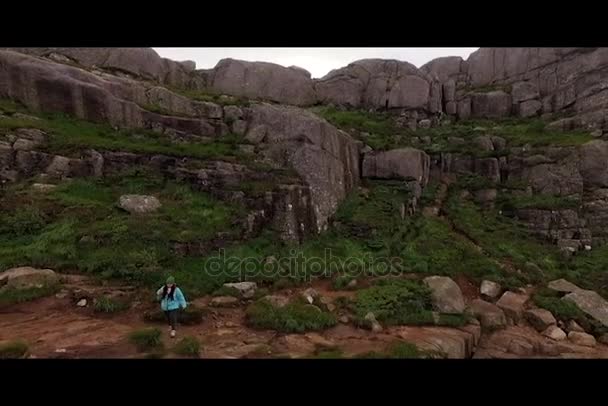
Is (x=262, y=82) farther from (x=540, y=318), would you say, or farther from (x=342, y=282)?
(x=540, y=318)

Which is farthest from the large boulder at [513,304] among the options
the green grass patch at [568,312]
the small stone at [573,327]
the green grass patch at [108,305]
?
the green grass patch at [108,305]

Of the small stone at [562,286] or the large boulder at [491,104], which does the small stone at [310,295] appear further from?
the large boulder at [491,104]

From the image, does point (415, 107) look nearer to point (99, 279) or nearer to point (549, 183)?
point (549, 183)

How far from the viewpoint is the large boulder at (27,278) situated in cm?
1159

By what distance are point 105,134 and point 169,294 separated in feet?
50.1

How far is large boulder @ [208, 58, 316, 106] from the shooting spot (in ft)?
124

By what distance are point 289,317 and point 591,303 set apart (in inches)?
505

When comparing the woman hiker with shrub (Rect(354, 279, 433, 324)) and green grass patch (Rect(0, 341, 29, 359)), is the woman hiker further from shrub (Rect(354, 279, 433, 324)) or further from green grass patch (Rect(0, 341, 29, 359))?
shrub (Rect(354, 279, 433, 324))

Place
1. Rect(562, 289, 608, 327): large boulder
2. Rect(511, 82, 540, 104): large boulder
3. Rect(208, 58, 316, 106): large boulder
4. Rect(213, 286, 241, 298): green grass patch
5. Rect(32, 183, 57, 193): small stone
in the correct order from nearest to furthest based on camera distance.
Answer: Rect(213, 286, 241, 298): green grass patch → Rect(562, 289, 608, 327): large boulder → Rect(32, 183, 57, 193): small stone → Rect(511, 82, 540, 104): large boulder → Rect(208, 58, 316, 106): large boulder

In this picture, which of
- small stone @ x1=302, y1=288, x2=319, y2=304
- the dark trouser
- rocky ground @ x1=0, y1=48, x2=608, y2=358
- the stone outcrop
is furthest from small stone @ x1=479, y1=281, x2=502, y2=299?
the stone outcrop

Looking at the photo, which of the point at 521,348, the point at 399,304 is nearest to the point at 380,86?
the point at 399,304

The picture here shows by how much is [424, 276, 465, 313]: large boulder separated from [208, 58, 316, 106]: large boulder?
27874 mm

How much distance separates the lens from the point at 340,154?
81.4 ft

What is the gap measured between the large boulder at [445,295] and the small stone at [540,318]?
257cm
